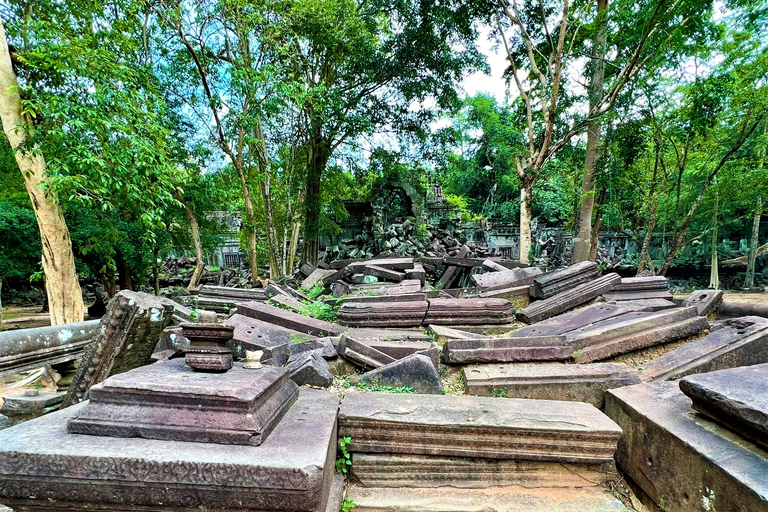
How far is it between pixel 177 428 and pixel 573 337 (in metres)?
3.13

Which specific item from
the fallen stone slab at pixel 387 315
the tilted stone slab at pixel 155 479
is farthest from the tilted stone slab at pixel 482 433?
the fallen stone slab at pixel 387 315

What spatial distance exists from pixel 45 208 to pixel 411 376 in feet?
20.2

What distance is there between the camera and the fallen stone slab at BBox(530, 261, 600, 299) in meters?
4.94

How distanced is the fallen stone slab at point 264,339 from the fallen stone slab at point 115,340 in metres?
0.61

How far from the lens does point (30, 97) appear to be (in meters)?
4.67

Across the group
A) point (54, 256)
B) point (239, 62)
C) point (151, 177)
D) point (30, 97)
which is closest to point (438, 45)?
point (239, 62)

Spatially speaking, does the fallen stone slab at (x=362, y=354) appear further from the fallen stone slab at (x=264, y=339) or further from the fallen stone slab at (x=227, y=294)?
the fallen stone slab at (x=227, y=294)

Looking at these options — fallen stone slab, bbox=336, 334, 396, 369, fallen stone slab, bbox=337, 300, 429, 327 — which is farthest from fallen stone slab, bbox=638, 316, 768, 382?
fallen stone slab, bbox=337, 300, 429, 327

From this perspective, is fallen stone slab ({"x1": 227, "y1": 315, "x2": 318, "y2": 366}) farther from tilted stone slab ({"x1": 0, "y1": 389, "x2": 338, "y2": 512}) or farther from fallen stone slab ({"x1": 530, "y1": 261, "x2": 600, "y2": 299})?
fallen stone slab ({"x1": 530, "y1": 261, "x2": 600, "y2": 299})

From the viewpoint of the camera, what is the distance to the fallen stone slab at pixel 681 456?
51.3 inches

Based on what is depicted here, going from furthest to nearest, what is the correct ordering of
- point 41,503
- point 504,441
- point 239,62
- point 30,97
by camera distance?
point 239,62 → point 30,97 → point 504,441 → point 41,503

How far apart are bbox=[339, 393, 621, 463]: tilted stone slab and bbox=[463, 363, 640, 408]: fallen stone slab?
1.52ft

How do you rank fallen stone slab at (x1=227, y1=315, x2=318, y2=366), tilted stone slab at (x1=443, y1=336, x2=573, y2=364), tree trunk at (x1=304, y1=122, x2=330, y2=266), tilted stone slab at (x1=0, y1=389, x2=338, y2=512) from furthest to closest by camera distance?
tree trunk at (x1=304, y1=122, x2=330, y2=266)
tilted stone slab at (x1=443, y1=336, x2=573, y2=364)
fallen stone slab at (x1=227, y1=315, x2=318, y2=366)
tilted stone slab at (x1=0, y1=389, x2=338, y2=512)

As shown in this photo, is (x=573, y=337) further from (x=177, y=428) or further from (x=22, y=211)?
(x=22, y=211)
